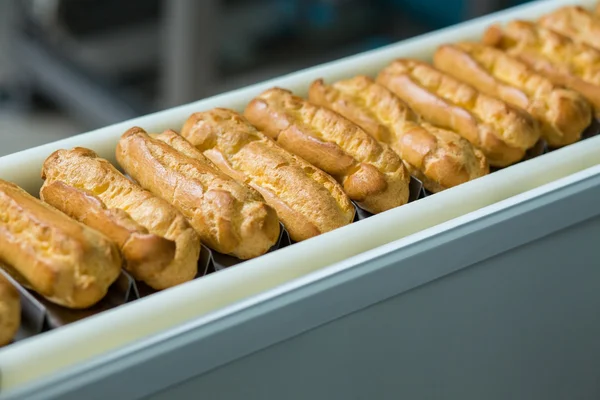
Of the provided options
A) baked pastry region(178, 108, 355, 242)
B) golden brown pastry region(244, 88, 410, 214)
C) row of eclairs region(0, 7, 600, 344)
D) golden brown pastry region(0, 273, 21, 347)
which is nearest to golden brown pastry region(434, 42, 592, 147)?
row of eclairs region(0, 7, 600, 344)

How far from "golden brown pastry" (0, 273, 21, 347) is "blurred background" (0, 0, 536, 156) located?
308cm

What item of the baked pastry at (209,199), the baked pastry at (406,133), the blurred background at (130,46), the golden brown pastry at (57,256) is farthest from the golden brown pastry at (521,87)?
the blurred background at (130,46)

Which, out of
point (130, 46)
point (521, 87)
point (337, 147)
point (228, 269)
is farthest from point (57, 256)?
point (130, 46)

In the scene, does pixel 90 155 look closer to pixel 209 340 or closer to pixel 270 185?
pixel 270 185

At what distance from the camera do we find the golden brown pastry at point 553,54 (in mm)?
1620

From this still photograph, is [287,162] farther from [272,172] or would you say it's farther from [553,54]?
[553,54]

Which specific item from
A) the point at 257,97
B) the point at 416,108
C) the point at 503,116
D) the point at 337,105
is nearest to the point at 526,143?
the point at 503,116

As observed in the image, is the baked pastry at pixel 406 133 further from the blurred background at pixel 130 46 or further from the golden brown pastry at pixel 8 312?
the blurred background at pixel 130 46

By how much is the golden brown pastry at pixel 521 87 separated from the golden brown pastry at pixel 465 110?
6 cm

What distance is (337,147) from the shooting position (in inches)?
53.7

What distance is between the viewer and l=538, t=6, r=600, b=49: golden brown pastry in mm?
1773

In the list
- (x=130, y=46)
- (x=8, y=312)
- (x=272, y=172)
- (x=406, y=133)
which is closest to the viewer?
(x=8, y=312)

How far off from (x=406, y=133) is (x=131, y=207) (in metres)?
0.47

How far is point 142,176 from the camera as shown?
1290mm
